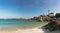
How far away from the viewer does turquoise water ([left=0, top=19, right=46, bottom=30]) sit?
6.09 ft

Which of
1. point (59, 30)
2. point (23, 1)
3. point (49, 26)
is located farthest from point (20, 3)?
point (59, 30)

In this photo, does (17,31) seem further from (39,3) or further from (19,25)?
(39,3)

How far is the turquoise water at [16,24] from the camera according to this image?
1.86 metres

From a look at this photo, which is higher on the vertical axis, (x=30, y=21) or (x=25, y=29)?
(x=30, y=21)

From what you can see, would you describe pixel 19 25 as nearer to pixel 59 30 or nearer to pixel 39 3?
pixel 39 3

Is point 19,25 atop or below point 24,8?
below

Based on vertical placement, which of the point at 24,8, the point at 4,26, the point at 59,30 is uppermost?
the point at 24,8

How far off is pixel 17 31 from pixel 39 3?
25.0 inches

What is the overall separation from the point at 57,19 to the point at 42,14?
0.29m

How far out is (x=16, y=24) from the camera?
1896 millimetres

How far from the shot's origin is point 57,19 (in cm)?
193

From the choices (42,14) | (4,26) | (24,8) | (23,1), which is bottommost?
(4,26)

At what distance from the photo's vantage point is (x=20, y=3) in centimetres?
191

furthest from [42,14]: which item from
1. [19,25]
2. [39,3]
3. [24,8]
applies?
[19,25]
